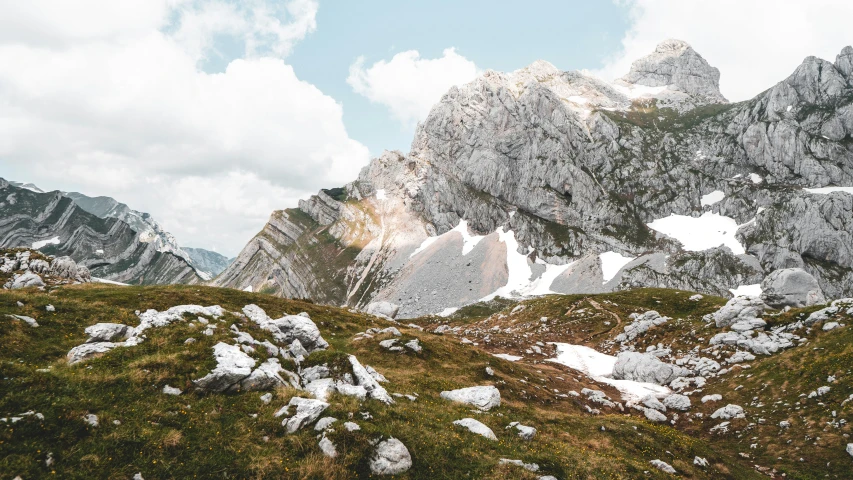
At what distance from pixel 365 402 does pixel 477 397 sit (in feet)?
40.0

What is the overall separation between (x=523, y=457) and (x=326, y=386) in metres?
12.0

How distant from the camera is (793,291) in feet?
215

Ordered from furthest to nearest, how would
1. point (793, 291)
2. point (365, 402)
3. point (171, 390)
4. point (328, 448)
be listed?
point (793, 291)
point (365, 402)
point (171, 390)
point (328, 448)

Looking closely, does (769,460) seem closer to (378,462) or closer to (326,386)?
(378,462)

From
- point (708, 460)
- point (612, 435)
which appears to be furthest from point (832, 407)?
point (612, 435)

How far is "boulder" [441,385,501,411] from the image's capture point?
29408mm

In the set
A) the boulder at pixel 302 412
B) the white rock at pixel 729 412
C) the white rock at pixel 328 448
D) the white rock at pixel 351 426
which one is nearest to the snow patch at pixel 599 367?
the white rock at pixel 729 412

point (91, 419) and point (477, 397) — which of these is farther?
point (477, 397)

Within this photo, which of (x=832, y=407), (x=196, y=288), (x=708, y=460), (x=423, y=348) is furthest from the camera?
(x=196, y=288)

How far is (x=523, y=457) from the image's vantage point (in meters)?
19.2

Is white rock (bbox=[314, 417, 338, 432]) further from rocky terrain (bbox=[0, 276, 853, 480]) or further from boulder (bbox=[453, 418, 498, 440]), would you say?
boulder (bbox=[453, 418, 498, 440])

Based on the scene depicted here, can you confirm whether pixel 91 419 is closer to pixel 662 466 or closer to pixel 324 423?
pixel 324 423

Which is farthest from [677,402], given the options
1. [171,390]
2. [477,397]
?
[171,390]

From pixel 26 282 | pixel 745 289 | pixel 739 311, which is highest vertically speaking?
pixel 745 289
